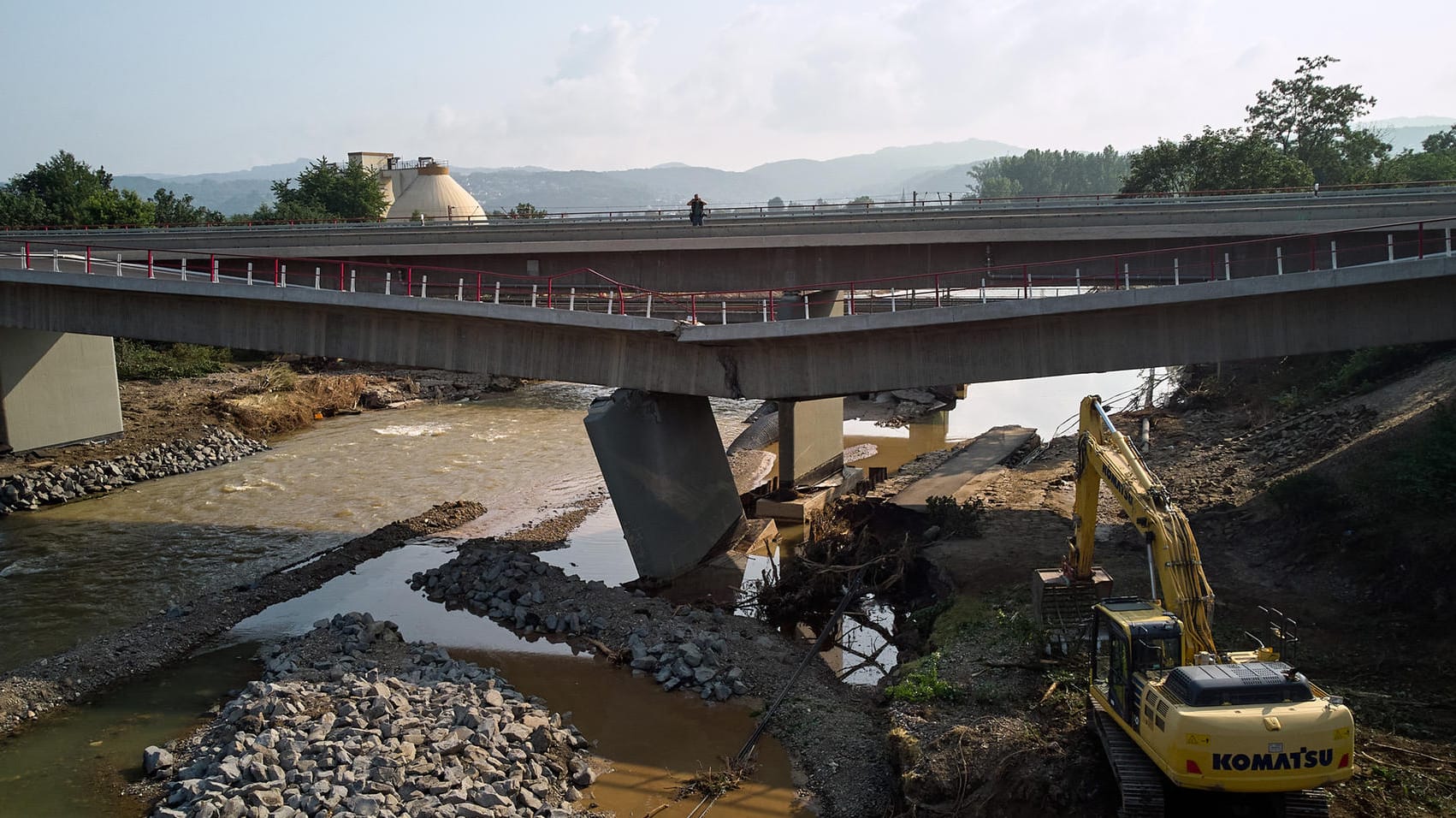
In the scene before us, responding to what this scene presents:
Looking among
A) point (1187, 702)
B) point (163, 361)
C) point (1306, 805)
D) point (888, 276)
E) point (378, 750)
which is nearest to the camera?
point (1187, 702)

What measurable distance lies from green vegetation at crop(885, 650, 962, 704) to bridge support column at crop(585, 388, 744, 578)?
7.72 metres

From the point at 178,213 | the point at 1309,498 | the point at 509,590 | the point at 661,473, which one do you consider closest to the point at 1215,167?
the point at 1309,498

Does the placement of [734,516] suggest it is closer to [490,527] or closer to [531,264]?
[490,527]

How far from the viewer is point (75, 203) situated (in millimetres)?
56750

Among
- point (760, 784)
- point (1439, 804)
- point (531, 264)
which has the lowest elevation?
point (760, 784)

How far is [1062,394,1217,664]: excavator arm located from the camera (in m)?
10.4

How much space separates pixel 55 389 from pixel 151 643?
1834cm

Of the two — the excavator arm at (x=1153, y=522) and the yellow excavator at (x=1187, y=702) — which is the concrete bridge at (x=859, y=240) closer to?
the excavator arm at (x=1153, y=522)

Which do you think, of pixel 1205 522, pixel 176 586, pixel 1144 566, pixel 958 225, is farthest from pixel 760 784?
pixel 958 225

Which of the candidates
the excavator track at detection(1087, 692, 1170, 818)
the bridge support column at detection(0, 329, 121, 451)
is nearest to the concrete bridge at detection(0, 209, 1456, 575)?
the bridge support column at detection(0, 329, 121, 451)

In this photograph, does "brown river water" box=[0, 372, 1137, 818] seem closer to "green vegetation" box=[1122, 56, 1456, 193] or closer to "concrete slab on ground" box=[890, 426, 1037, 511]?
"concrete slab on ground" box=[890, 426, 1037, 511]

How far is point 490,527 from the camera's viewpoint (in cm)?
2545

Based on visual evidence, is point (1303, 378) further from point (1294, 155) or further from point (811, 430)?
point (1294, 155)

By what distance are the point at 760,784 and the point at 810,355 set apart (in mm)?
10369
